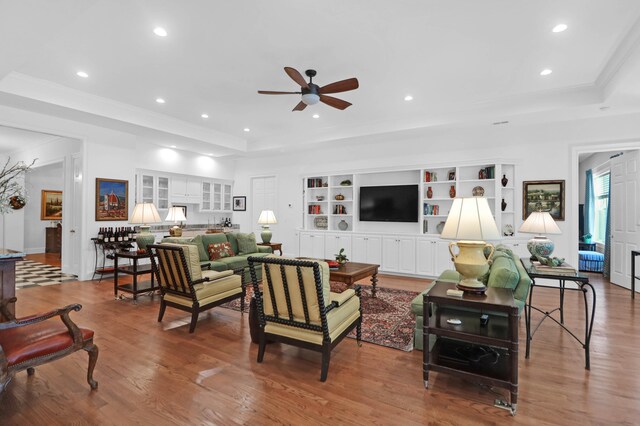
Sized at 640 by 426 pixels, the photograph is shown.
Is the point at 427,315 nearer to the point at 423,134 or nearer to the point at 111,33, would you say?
the point at 111,33

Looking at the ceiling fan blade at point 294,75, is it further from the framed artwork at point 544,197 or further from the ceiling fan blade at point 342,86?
the framed artwork at point 544,197

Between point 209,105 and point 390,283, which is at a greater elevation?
point 209,105

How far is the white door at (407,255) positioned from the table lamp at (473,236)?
13.3ft

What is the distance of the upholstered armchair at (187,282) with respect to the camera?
3482 mm

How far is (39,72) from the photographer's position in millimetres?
4285

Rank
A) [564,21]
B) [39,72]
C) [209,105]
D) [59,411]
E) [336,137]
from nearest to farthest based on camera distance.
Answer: [59,411], [564,21], [39,72], [209,105], [336,137]

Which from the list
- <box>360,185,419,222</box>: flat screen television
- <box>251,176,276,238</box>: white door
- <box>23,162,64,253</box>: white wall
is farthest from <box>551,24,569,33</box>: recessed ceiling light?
<box>23,162,64,253</box>: white wall

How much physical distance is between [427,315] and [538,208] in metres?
4.72

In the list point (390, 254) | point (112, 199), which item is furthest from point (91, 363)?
point (390, 254)

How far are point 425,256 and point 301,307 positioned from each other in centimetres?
449

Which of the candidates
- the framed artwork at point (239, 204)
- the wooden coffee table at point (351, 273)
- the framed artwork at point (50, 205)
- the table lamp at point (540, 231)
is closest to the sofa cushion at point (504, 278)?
the table lamp at point (540, 231)

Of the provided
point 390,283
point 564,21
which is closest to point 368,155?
point 390,283

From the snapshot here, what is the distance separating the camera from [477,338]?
2.24 meters

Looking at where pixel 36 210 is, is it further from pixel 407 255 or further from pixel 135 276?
pixel 407 255
